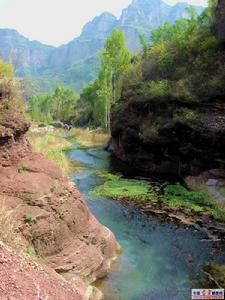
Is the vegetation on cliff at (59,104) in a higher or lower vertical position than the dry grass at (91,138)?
higher

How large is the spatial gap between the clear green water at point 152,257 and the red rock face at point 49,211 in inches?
38.1

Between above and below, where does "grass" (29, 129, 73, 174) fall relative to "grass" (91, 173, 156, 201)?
above

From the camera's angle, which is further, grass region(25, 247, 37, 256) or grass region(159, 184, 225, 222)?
grass region(159, 184, 225, 222)

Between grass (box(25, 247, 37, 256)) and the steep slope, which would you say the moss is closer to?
grass (box(25, 247, 37, 256))

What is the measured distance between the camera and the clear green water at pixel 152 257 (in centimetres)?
1479

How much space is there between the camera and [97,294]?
1412 centimetres

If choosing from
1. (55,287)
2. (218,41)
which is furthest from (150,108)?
(55,287)

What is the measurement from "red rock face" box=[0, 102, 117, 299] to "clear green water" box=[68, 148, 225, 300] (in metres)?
0.97

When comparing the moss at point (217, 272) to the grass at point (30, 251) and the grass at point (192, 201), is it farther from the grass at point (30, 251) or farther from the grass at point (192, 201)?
the grass at point (192, 201)

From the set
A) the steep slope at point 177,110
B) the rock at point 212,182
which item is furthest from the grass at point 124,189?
the steep slope at point 177,110

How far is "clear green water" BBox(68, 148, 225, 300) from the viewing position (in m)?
14.8

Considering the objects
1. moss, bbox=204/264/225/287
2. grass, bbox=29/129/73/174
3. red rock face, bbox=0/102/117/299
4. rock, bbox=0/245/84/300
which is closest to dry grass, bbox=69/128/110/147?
grass, bbox=29/129/73/174

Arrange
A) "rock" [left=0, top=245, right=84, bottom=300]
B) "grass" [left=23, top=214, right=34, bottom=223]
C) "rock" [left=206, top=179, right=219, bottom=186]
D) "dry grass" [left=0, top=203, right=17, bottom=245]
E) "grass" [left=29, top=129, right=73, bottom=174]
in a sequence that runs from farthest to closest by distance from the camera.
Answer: "grass" [left=29, top=129, right=73, bottom=174] → "rock" [left=206, top=179, right=219, bottom=186] → "grass" [left=23, top=214, right=34, bottom=223] → "dry grass" [left=0, top=203, right=17, bottom=245] → "rock" [left=0, top=245, right=84, bottom=300]

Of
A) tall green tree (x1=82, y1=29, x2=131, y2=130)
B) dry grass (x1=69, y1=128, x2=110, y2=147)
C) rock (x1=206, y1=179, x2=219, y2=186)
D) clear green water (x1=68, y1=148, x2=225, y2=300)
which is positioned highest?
tall green tree (x1=82, y1=29, x2=131, y2=130)
